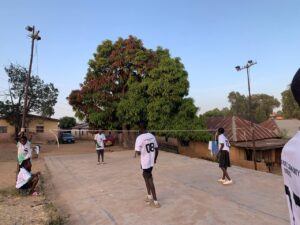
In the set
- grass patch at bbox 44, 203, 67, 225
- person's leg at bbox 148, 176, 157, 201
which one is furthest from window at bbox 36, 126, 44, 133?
person's leg at bbox 148, 176, 157, 201

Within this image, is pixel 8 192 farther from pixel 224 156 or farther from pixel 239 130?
pixel 239 130

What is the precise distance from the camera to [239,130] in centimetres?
2305

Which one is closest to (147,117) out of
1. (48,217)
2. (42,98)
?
(48,217)

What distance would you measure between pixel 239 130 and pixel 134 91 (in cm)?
840

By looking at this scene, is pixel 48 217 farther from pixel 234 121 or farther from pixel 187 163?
pixel 234 121

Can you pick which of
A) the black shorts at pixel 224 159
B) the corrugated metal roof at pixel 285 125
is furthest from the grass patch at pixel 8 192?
the corrugated metal roof at pixel 285 125

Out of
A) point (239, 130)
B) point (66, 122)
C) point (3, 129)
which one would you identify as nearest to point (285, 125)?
point (239, 130)

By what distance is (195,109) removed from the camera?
21.8 metres

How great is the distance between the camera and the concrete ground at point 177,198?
18.7ft

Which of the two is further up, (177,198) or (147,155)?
(147,155)

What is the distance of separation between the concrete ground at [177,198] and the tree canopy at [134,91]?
1063cm

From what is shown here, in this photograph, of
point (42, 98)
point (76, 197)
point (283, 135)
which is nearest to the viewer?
point (76, 197)

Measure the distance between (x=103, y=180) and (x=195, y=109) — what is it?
12.9 meters

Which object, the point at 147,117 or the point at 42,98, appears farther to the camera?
the point at 42,98
